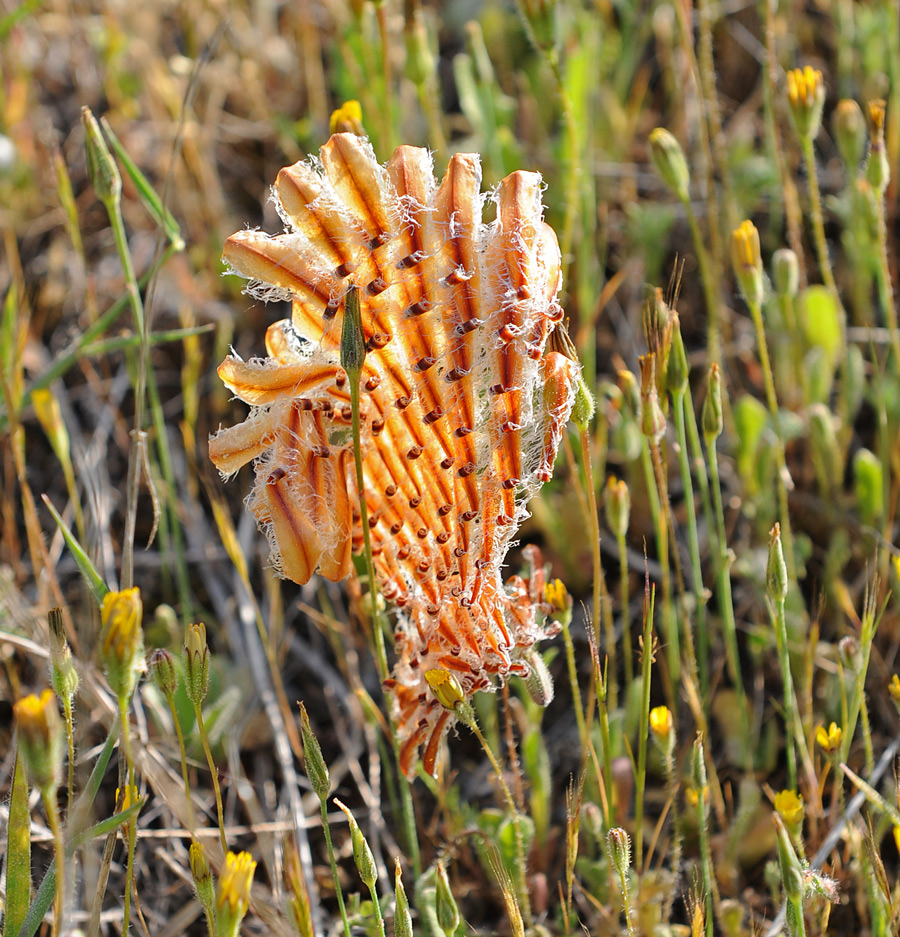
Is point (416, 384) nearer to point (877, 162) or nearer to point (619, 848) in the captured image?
point (619, 848)

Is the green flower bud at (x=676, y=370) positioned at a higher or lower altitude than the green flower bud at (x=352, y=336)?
lower

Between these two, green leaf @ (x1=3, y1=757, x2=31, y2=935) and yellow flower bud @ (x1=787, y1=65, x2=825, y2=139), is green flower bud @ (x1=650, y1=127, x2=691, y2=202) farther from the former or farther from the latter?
green leaf @ (x1=3, y1=757, x2=31, y2=935)

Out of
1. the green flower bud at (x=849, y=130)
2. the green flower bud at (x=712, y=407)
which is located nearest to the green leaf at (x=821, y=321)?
the green flower bud at (x=849, y=130)

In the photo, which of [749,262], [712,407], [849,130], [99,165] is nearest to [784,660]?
[712,407]

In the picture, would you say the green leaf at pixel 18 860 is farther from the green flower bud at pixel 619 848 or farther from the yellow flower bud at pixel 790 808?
the yellow flower bud at pixel 790 808

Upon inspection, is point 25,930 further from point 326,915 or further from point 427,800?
point 427,800

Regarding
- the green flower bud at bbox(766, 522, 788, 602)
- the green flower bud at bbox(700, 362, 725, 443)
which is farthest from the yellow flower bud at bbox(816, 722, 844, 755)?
the green flower bud at bbox(700, 362, 725, 443)
